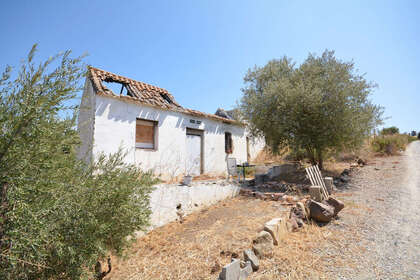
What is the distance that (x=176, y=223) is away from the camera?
17.5 ft

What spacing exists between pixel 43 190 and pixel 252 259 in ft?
8.74

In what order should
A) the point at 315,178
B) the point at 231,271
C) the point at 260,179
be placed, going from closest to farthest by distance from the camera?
the point at 231,271 → the point at 315,178 → the point at 260,179

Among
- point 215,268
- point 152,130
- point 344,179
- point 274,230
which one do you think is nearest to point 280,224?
point 274,230

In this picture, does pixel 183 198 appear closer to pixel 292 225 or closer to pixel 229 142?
pixel 292 225

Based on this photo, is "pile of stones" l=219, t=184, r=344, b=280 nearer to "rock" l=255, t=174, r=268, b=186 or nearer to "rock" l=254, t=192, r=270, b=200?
"rock" l=254, t=192, r=270, b=200

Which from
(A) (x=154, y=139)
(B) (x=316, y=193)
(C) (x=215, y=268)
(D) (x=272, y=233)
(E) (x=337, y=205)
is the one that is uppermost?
(A) (x=154, y=139)

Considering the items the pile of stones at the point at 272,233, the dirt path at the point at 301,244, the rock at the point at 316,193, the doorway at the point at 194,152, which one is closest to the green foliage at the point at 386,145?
the dirt path at the point at 301,244

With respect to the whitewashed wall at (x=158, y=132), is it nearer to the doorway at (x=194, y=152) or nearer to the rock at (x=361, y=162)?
the doorway at (x=194, y=152)

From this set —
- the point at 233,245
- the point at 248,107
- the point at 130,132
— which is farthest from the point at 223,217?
the point at 248,107

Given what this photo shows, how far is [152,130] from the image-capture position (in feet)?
28.1

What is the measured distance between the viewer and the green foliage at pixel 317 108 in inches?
291

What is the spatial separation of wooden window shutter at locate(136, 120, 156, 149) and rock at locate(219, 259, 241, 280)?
6.49 meters

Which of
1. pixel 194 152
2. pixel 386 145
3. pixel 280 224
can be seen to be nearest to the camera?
pixel 280 224

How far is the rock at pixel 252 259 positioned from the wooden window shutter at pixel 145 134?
632 centimetres
